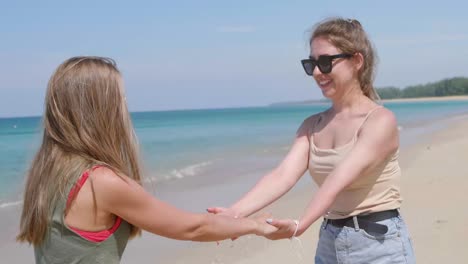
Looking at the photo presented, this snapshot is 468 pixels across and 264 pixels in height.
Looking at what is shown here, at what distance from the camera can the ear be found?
2.95 m

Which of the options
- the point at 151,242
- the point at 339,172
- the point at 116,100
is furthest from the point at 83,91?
the point at 151,242

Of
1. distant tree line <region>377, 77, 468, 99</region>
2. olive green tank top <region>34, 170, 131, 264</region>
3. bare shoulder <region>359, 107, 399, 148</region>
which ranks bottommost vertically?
distant tree line <region>377, 77, 468, 99</region>

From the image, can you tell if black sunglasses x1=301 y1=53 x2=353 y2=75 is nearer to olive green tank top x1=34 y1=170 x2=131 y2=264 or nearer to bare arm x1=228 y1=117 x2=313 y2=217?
bare arm x1=228 y1=117 x2=313 y2=217

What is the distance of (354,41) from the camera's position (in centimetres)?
296

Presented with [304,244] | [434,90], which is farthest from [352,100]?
[434,90]

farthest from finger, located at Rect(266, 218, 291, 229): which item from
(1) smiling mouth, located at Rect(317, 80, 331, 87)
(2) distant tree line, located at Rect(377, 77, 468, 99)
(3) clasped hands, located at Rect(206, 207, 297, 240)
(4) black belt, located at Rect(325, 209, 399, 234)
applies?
(2) distant tree line, located at Rect(377, 77, 468, 99)

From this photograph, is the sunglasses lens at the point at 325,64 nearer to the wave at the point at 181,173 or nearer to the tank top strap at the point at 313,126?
the tank top strap at the point at 313,126

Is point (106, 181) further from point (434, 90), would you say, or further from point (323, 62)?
point (434, 90)

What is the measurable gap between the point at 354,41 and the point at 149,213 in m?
1.39

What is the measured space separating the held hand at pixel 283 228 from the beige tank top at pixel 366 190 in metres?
0.22

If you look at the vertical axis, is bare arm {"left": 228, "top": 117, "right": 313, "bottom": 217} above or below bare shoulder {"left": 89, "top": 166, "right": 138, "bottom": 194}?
below

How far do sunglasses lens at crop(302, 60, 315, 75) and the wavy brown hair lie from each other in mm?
131

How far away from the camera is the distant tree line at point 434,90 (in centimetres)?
12800

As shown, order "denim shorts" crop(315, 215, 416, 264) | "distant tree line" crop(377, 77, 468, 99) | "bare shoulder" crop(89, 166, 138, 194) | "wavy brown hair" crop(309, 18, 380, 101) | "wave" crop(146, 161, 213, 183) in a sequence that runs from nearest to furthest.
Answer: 1. "bare shoulder" crop(89, 166, 138, 194)
2. "denim shorts" crop(315, 215, 416, 264)
3. "wavy brown hair" crop(309, 18, 380, 101)
4. "wave" crop(146, 161, 213, 183)
5. "distant tree line" crop(377, 77, 468, 99)
